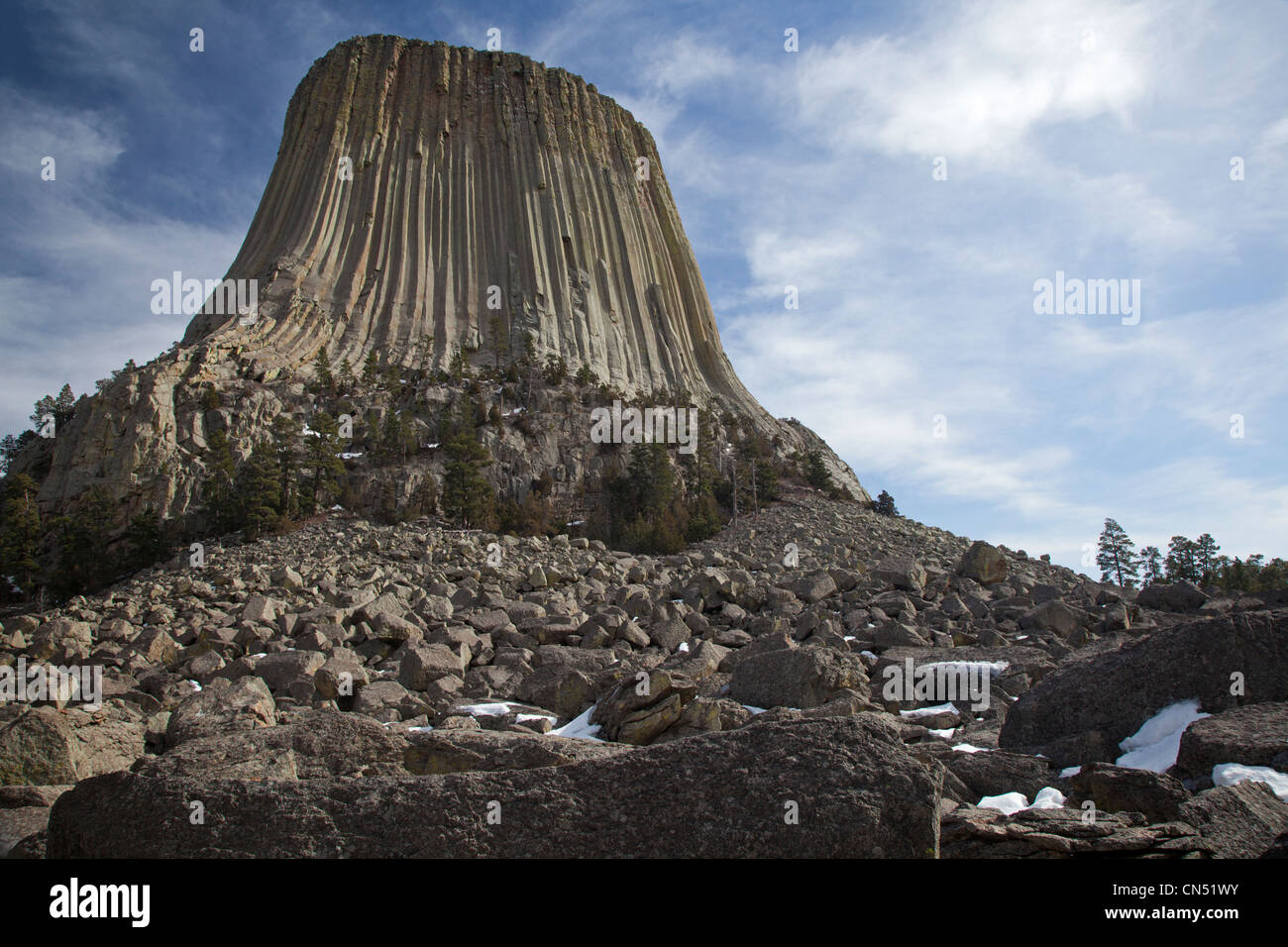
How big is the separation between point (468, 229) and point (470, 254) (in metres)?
1.75

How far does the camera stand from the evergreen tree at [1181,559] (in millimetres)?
27656

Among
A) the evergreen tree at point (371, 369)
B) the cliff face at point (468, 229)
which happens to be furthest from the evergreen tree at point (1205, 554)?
the evergreen tree at point (371, 369)

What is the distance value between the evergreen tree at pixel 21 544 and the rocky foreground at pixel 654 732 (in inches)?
703

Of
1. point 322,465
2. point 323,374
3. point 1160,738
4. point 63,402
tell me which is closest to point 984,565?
point 1160,738

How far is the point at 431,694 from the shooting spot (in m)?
7.03

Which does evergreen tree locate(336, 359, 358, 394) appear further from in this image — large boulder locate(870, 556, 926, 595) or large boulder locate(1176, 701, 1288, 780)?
large boulder locate(1176, 701, 1288, 780)

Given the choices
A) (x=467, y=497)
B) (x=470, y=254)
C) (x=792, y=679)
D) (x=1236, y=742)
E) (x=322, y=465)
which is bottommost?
(x=792, y=679)

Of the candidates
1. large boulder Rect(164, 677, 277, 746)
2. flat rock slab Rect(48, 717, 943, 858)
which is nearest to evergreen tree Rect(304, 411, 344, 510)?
large boulder Rect(164, 677, 277, 746)

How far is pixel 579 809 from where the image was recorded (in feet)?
8.82

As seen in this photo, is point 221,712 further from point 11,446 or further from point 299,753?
point 11,446

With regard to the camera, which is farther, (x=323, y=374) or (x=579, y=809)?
(x=323, y=374)

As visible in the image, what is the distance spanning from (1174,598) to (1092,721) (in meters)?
7.71
